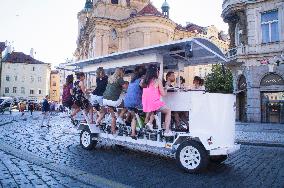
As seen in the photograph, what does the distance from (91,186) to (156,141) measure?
8.30 feet

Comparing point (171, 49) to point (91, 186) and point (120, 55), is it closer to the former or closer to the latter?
point (120, 55)

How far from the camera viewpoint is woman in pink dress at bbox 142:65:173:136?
7.39m

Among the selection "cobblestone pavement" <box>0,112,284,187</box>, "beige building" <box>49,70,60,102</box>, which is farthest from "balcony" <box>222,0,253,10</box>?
"beige building" <box>49,70,60,102</box>

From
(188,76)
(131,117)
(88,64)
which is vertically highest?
(188,76)

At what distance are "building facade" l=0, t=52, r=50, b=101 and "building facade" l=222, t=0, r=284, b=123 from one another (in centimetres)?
6891

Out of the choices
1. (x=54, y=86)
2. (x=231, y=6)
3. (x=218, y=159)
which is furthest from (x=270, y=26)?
(x=54, y=86)

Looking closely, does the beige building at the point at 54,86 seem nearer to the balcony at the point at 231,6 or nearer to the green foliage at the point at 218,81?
the green foliage at the point at 218,81

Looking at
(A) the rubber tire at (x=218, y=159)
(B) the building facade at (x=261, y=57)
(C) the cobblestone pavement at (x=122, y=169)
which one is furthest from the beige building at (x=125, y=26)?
(A) the rubber tire at (x=218, y=159)

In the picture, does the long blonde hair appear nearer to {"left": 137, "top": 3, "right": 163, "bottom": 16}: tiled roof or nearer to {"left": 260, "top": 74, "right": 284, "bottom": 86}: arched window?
{"left": 260, "top": 74, "right": 284, "bottom": 86}: arched window

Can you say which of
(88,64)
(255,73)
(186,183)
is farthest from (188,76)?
(186,183)

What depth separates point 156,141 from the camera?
7625 mm

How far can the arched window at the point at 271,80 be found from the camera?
25369 millimetres

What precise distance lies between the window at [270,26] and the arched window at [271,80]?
303 cm

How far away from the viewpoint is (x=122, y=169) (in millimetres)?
6875
